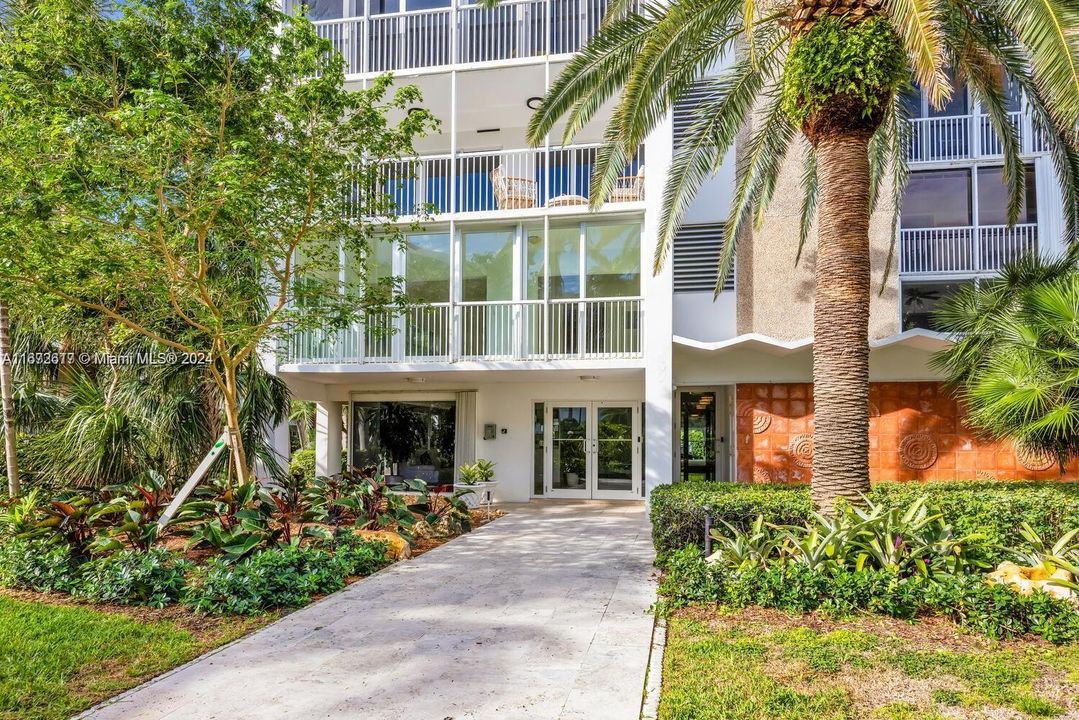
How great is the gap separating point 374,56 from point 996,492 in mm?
12802

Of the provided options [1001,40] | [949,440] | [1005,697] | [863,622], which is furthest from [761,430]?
[1005,697]

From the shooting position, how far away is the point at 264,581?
20.5 ft

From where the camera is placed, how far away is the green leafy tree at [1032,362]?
25.6 feet

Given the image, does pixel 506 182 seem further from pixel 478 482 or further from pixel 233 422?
pixel 233 422

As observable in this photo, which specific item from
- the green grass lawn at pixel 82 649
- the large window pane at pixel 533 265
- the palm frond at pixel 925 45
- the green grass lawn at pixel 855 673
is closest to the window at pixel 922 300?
the large window pane at pixel 533 265

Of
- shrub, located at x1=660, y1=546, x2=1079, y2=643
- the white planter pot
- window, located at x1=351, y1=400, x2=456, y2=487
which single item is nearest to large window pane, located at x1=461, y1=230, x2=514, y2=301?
window, located at x1=351, y1=400, x2=456, y2=487

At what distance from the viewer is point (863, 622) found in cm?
538

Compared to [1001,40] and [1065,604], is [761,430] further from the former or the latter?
[1065,604]

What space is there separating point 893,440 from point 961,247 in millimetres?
5036

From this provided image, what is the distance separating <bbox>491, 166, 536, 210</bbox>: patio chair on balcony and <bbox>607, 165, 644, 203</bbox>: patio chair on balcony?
5.20 ft

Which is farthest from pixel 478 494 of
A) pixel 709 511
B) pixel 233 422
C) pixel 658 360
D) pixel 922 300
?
pixel 922 300

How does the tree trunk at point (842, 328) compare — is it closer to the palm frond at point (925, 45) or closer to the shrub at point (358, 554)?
the palm frond at point (925, 45)

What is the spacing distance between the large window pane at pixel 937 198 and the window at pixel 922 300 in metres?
1.38

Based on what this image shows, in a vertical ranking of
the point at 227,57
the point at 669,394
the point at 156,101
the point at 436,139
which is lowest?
the point at 669,394
